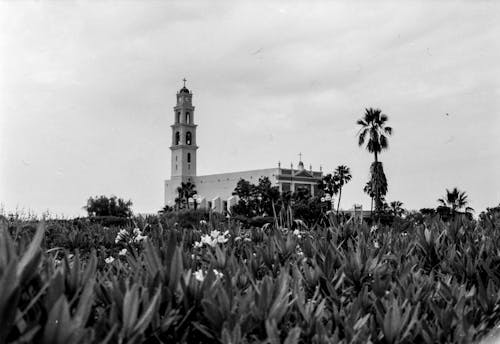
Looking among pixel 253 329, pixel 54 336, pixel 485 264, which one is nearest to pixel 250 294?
pixel 253 329

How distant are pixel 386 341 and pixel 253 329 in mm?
385

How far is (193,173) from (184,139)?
752cm

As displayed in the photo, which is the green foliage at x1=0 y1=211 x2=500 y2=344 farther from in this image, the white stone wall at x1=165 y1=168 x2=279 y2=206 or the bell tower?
the bell tower

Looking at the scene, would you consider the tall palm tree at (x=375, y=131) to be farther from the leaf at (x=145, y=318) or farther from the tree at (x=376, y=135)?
the leaf at (x=145, y=318)

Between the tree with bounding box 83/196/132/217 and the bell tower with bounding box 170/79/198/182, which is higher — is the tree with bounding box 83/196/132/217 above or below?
below

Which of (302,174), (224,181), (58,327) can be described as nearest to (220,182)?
(224,181)

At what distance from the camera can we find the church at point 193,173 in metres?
100

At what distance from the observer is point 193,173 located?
11056cm

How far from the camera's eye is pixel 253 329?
1.52 meters

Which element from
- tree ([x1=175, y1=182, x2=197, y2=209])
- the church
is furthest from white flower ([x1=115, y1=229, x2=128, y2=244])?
the church

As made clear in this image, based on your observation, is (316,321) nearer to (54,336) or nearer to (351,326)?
(351,326)

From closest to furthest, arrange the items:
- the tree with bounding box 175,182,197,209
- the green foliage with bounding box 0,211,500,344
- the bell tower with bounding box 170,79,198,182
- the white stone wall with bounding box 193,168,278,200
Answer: the green foliage with bounding box 0,211,500,344 → the tree with bounding box 175,182,197,209 → the white stone wall with bounding box 193,168,278,200 → the bell tower with bounding box 170,79,198,182

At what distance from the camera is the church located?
100m

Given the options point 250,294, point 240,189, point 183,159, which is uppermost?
point 183,159
